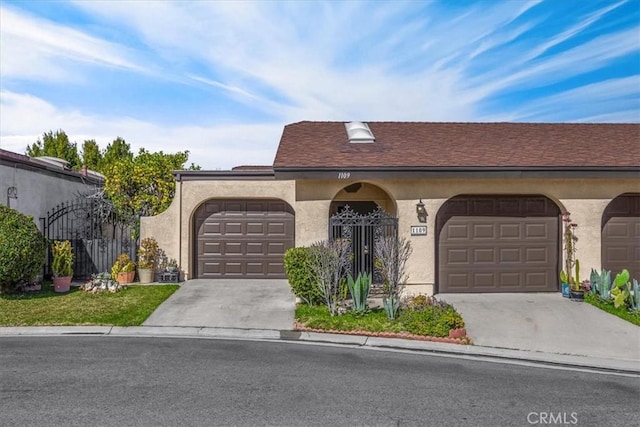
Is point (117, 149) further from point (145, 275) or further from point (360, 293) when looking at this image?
point (360, 293)

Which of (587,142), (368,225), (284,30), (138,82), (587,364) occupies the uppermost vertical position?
(284,30)

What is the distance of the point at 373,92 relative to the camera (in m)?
16.4

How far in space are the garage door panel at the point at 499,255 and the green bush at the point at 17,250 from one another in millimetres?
10492

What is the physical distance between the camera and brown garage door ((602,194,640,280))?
11.9m

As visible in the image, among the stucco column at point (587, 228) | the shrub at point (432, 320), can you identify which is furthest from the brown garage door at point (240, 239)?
the stucco column at point (587, 228)

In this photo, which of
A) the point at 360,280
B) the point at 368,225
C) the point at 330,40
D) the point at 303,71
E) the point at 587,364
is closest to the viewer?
the point at 587,364

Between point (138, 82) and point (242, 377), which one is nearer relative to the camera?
point (242, 377)

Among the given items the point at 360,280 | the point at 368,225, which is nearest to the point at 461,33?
the point at 368,225

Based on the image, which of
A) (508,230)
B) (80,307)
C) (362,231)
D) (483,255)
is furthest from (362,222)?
(80,307)

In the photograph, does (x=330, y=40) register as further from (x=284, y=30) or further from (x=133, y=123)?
(x=133, y=123)

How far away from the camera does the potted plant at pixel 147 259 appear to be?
42.1 feet

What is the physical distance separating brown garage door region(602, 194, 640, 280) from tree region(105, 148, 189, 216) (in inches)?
547

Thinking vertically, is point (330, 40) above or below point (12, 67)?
above

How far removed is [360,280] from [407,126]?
764cm
